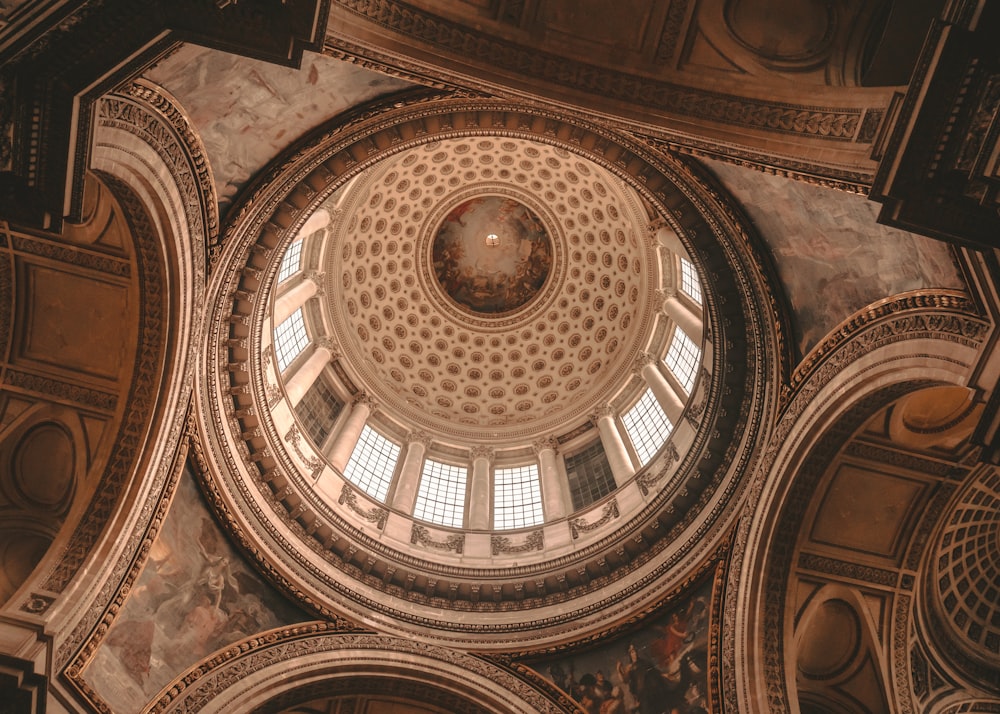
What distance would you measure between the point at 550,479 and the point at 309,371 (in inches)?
338

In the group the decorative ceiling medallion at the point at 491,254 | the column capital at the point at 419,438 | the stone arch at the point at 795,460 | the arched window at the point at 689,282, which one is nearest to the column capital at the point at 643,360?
the arched window at the point at 689,282

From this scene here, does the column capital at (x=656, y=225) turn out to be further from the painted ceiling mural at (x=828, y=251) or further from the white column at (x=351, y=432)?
the white column at (x=351, y=432)

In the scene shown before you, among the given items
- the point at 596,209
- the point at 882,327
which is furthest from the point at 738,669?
the point at 596,209

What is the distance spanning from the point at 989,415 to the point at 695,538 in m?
9.69

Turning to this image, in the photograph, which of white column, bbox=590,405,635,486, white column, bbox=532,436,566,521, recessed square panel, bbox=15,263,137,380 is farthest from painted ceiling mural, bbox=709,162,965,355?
white column, bbox=532,436,566,521

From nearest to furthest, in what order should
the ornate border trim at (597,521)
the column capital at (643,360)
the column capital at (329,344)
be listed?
the ornate border trim at (597,521) < the column capital at (643,360) < the column capital at (329,344)

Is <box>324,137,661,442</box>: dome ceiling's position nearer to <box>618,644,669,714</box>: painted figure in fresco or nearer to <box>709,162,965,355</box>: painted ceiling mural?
<box>618,644,669,714</box>: painted figure in fresco

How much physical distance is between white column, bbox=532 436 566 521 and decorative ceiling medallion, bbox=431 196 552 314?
7.06 m

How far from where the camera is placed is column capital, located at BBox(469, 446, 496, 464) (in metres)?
27.2

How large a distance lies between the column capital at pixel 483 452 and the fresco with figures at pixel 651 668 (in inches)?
414

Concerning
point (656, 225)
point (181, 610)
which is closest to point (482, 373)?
point (656, 225)

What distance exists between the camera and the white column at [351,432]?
74.9 feet

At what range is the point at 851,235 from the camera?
472 inches

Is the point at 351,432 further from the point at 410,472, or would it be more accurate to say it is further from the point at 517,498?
the point at 517,498
